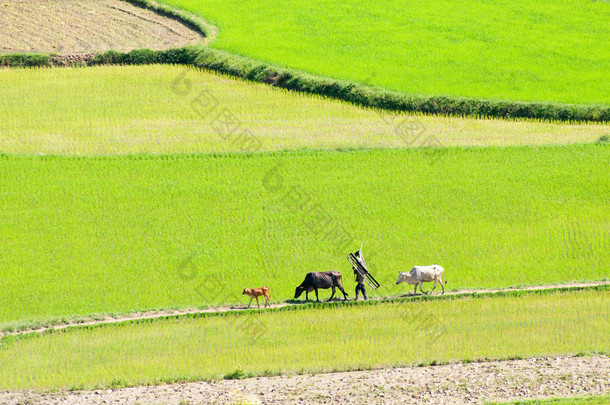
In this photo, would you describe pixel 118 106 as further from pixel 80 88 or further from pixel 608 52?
pixel 608 52

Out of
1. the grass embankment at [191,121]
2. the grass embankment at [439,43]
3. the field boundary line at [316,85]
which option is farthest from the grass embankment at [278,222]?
the grass embankment at [439,43]

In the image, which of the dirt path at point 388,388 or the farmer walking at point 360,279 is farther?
the farmer walking at point 360,279

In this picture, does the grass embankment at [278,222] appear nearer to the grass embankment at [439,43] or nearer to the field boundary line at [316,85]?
the field boundary line at [316,85]

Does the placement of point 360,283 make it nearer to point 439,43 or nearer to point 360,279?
point 360,279

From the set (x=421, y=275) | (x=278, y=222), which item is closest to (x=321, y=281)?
(x=421, y=275)

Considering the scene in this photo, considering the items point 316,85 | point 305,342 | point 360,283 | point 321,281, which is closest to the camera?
point 305,342

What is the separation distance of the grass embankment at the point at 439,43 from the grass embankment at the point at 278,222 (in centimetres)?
684

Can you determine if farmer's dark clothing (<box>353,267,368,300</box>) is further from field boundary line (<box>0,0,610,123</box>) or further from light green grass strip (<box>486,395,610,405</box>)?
field boundary line (<box>0,0,610,123</box>)

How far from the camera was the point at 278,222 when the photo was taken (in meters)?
28.4

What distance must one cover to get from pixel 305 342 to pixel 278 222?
665 cm

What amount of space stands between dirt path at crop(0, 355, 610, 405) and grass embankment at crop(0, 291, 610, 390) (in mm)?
445

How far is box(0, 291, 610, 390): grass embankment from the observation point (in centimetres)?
→ 2125

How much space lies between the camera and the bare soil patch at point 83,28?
4225 cm

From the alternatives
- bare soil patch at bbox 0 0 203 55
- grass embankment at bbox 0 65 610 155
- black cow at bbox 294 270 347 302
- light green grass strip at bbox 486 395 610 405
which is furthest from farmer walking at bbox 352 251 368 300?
bare soil patch at bbox 0 0 203 55
